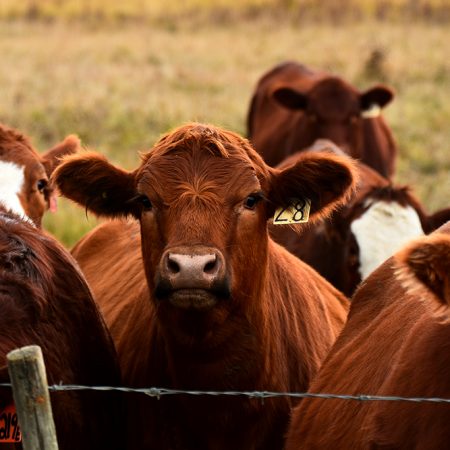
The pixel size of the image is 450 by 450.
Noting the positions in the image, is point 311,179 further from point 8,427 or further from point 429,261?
point 429,261

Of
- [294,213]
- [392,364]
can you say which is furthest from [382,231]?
[392,364]

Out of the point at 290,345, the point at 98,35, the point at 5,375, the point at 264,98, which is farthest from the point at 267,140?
the point at 98,35

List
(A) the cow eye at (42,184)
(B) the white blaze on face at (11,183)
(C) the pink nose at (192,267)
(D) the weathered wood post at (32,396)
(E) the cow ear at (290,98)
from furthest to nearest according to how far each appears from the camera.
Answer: (E) the cow ear at (290,98), (A) the cow eye at (42,184), (B) the white blaze on face at (11,183), (C) the pink nose at (192,267), (D) the weathered wood post at (32,396)

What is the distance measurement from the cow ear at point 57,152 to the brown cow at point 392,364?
8.94 feet

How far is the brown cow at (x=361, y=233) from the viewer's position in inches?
309

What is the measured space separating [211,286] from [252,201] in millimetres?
562

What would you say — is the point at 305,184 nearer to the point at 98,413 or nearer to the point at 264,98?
the point at 98,413

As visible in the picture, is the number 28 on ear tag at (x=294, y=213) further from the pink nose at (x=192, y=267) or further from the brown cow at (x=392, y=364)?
the pink nose at (x=192, y=267)

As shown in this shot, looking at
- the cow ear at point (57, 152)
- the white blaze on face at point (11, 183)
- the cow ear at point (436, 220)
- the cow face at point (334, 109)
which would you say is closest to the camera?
the white blaze on face at point (11, 183)

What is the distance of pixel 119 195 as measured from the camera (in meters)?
5.31

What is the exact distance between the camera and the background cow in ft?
15.4

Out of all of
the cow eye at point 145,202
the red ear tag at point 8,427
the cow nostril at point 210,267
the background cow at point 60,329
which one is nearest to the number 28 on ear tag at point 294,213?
the cow eye at point 145,202

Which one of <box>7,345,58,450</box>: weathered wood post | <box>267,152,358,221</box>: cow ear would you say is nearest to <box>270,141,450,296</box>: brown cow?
<box>267,152,358,221</box>: cow ear

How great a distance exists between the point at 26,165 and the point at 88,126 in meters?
13.3
